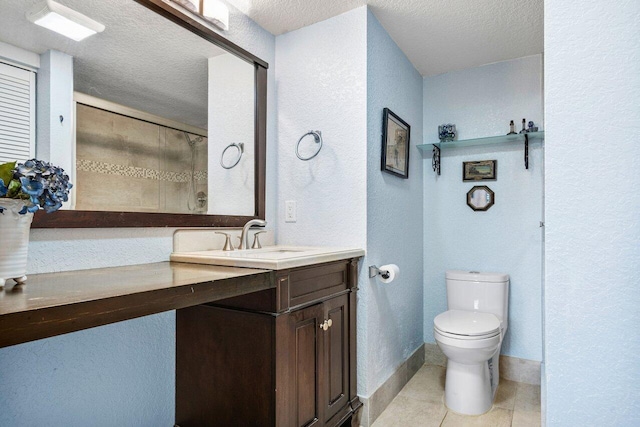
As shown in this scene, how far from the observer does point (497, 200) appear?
259 cm

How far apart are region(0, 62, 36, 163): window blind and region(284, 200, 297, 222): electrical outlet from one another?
1.25 metres

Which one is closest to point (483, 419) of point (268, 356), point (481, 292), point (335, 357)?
point (481, 292)

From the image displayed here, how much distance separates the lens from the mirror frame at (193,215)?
1.27 m

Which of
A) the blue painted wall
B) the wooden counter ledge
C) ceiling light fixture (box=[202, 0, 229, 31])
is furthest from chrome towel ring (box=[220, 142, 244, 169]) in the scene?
the blue painted wall

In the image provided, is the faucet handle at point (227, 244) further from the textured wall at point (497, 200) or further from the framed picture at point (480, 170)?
A: the framed picture at point (480, 170)

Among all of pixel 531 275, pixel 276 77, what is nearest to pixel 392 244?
pixel 531 275

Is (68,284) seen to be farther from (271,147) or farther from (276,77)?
(276,77)

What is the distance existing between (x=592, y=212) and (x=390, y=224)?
1.24 meters

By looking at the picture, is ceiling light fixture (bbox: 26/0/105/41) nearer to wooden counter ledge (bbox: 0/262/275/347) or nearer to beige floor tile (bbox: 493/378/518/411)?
wooden counter ledge (bbox: 0/262/275/347)

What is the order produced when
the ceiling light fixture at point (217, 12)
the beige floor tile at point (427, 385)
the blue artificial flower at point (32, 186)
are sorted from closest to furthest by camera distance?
the blue artificial flower at point (32, 186) → the ceiling light fixture at point (217, 12) → the beige floor tile at point (427, 385)

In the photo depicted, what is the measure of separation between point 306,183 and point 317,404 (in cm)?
112

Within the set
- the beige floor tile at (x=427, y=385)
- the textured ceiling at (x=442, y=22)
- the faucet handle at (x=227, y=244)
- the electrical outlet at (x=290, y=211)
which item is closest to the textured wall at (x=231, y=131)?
the faucet handle at (x=227, y=244)

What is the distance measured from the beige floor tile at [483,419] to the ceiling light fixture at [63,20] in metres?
2.32

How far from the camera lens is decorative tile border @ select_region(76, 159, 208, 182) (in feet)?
4.33
